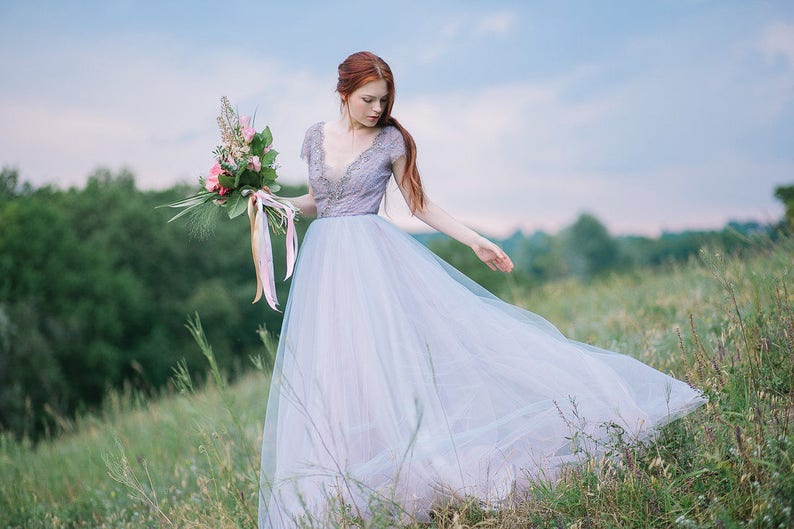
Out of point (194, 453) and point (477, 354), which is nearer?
point (477, 354)

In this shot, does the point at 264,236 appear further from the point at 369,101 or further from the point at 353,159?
the point at 369,101

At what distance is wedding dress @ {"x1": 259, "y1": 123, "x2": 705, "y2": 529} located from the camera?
2855 millimetres

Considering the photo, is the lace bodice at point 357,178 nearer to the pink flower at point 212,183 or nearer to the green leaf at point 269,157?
the green leaf at point 269,157

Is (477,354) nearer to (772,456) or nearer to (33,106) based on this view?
(772,456)

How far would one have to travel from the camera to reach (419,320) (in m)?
3.23

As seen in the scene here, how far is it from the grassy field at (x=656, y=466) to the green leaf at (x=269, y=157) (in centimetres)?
128

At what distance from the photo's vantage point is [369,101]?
354 cm

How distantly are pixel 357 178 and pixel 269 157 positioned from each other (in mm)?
519

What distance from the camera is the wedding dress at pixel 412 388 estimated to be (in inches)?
112

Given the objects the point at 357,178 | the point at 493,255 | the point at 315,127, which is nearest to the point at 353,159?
the point at 357,178

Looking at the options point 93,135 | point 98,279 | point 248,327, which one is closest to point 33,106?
point 93,135

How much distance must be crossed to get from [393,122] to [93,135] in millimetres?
21030

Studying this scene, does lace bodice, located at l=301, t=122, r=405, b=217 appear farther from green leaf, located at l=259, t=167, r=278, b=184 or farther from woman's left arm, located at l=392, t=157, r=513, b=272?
green leaf, located at l=259, t=167, r=278, b=184

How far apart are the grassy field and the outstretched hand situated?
3.14 ft
